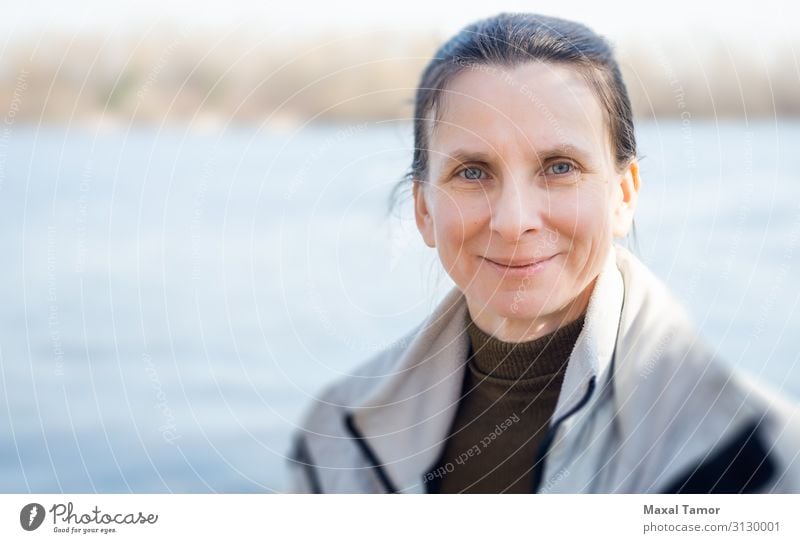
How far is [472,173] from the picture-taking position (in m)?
1.19

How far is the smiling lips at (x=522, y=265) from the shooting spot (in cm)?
120

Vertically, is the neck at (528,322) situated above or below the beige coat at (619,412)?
above

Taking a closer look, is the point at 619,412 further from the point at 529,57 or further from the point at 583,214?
the point at 529,57

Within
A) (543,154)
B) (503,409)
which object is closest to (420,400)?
(503,409)

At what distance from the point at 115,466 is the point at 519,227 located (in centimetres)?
68

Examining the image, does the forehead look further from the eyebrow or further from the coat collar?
the coat collar

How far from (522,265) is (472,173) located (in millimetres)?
126

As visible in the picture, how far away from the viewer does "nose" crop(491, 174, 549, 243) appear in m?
1.17

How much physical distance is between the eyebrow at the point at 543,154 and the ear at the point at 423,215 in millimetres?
90

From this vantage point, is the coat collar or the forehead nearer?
the forehead

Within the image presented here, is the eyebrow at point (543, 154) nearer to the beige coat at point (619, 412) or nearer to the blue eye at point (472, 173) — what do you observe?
the blue eye at point (472, 173)
